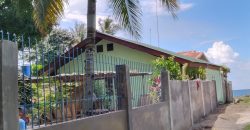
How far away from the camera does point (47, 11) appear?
33.7 ft

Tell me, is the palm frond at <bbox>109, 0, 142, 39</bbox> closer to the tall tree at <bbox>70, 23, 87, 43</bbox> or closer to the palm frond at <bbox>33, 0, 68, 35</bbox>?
the palm frond at <bbox>33, 0, 68, 35</bbox>

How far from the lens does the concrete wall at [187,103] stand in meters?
12.2

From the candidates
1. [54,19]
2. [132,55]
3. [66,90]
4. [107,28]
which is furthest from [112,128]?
[107,28]

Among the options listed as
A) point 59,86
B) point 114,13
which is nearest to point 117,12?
point 114,13

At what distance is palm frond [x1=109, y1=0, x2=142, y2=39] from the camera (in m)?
11.1

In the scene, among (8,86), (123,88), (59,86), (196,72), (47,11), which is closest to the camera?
(8,86)

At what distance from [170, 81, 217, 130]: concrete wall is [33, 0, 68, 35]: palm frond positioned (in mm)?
3901

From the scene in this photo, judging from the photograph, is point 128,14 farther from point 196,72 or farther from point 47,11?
point 196,72

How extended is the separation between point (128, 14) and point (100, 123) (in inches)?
200

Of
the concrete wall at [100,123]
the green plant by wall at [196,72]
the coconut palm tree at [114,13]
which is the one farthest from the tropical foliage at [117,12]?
the green plant by wall at [196,72]

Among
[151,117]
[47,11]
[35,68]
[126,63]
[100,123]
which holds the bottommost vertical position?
[151,117]

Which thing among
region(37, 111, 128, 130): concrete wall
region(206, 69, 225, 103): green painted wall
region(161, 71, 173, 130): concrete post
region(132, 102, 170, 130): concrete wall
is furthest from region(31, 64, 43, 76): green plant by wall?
region(206, 69, 225, 103): green painted wall

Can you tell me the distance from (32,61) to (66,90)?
4.26ft

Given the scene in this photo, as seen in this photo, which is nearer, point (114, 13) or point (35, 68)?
point (35, 68)
